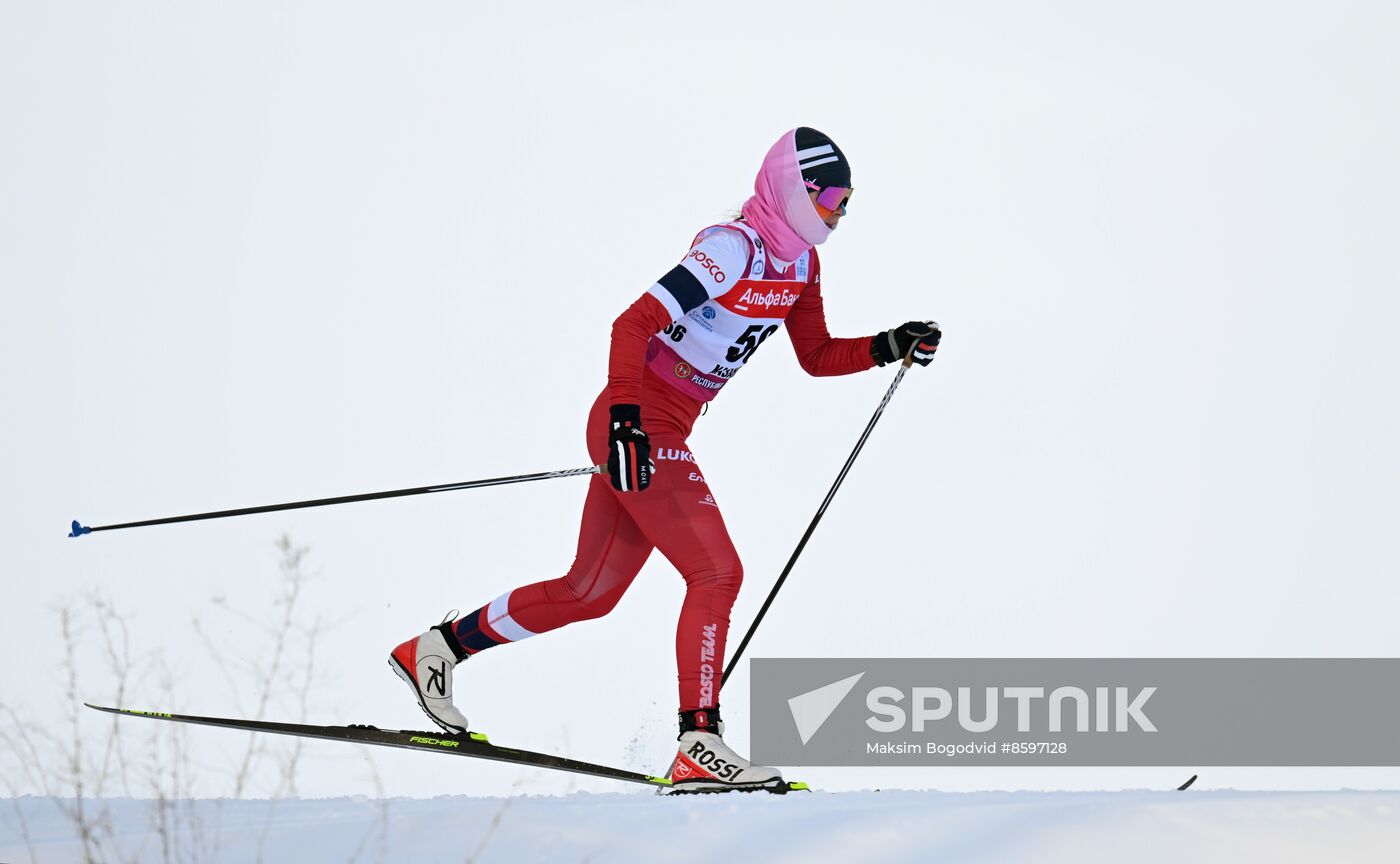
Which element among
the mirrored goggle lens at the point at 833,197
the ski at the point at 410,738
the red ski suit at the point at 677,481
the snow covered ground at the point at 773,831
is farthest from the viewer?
the ski at the point at 410,738

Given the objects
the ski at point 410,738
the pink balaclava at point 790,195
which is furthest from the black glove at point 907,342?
the ski at point 410,738

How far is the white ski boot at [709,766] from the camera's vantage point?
3.33m

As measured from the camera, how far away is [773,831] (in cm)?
268

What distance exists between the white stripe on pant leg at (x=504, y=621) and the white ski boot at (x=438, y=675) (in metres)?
0.15

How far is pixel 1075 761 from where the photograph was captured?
462cm

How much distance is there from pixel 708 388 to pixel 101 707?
6.68 ft

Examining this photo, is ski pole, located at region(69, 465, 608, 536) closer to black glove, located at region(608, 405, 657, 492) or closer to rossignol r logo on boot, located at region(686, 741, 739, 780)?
black glove, located at region(608, 405, 657, 492)

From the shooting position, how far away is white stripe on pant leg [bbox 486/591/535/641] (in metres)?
3.85

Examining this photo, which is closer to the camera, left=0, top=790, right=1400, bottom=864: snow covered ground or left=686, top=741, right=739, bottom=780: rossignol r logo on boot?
left=0, top=790, right=1400, bottom=864: snow covered ground

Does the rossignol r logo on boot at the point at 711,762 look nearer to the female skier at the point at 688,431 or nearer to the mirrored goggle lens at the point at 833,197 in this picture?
the female skier at the point at 688,431

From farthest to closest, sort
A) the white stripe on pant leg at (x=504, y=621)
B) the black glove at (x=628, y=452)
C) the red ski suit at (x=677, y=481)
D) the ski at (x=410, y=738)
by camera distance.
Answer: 1. the white stripe on pant leg at (x=504, y=621)
2. the ski at (x=410, y=738)
3. the red ski suit at (x=677, y=481)
4. the black glove at (x=628, y=452)

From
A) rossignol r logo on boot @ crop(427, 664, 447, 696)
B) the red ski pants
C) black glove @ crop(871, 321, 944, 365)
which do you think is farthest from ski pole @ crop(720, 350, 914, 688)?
rossignol r logo on boot @ crop(427, 664, 447, 696)

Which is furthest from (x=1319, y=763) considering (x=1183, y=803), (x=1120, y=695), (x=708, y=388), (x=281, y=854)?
(x=281, y=854)

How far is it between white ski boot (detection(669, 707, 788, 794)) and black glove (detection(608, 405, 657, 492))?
24.5 inches
